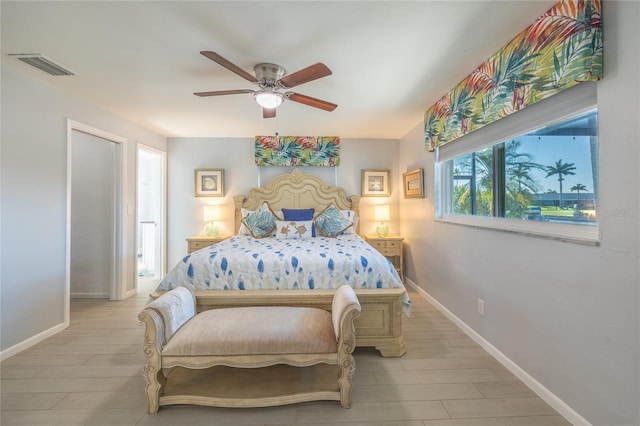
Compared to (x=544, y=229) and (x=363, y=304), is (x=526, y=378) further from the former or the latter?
(x=363, y=304)

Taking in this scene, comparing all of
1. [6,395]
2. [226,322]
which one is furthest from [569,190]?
[6,395]

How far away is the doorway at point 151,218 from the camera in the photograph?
14.1ft

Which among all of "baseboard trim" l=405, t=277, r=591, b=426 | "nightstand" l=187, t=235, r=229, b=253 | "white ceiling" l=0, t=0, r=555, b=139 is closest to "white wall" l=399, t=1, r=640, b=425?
"baseboard trim" l=405, t=277, r=591, b=426

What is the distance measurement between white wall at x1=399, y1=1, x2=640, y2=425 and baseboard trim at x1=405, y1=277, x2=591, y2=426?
0.09 ft

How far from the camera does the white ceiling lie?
1584 millimetres

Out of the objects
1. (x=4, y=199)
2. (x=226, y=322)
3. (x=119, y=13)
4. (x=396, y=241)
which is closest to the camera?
(x=119, y=13)

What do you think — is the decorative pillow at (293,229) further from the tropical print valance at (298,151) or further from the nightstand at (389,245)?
the tropical print valance at (298,151)

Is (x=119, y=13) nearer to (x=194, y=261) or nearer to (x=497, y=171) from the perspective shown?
(x=194, y=261)

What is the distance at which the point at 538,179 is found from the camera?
1.89 m

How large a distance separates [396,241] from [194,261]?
288cm

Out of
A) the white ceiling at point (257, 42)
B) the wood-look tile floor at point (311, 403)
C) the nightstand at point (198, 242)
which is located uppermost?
the white ceiling at point (257, 42)

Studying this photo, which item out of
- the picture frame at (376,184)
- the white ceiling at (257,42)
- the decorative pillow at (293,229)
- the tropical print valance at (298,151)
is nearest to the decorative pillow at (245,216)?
the decorative pillow at (293,229)

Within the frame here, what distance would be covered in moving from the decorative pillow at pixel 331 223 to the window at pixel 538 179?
146 cm

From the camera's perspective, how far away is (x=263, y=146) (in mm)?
4449
